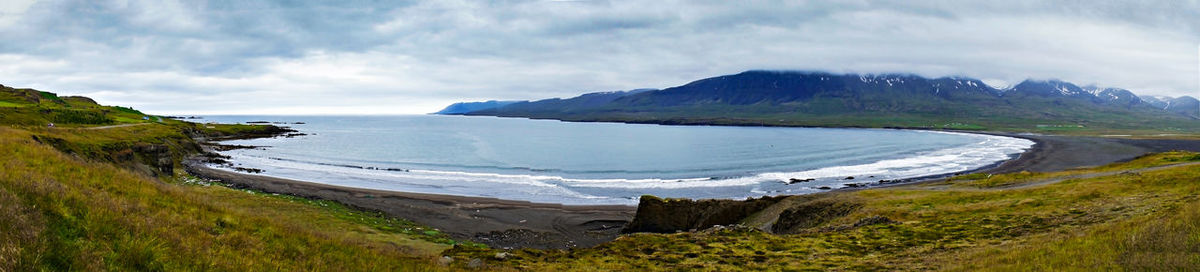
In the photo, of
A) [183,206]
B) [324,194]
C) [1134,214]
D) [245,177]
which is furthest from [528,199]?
[1134,214]

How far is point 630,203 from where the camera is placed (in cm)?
4581

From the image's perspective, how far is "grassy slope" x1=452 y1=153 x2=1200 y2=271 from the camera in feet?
35.9

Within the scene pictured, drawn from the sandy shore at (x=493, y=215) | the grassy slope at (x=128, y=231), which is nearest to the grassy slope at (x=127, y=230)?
the grassy slope at (x=128, y=231)

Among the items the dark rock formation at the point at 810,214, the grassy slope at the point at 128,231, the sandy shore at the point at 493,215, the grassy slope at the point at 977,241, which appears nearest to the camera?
the grassy slope at the point at 128,231

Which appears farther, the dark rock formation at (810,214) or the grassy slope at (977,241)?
the dark rock formation at (810,214)

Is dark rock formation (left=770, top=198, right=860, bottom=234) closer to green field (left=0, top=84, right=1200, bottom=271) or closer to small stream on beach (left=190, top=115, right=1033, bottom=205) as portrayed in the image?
green field (left=0, top=84, right=1200, bottom=271)

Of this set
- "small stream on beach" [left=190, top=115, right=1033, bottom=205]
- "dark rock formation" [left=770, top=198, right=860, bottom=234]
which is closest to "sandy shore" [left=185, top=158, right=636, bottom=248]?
"small stream on beach" [left=190, top=115, right=1033, bottom=205]

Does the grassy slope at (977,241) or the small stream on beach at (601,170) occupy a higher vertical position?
the grassy slope at (977,241)

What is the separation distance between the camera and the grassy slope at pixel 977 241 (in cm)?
1095

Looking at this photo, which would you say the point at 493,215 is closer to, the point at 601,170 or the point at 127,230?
the point at 127,230

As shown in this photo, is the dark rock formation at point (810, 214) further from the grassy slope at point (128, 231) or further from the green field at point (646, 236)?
the grassy slope at point (128, 231)

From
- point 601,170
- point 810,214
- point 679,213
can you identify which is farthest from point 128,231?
point 601,170

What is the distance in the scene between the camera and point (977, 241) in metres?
16.2

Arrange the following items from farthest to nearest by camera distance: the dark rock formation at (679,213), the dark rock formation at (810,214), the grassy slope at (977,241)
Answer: the dark rock formation at (679,213) → the dark rock formation at (810,214) → the grassy slope at (977,241)
